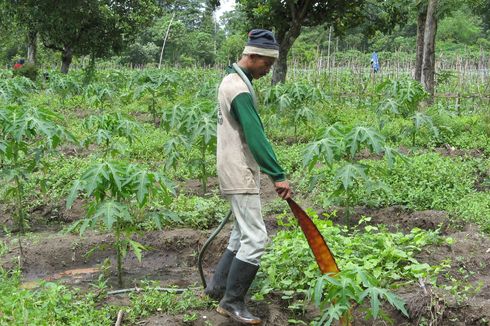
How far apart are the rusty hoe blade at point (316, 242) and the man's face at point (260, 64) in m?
0.95

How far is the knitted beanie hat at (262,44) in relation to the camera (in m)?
4.04

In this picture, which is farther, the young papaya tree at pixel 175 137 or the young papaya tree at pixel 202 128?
the young papaya tree at pixel 175 137

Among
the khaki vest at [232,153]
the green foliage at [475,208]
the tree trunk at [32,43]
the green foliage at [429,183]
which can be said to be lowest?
the green foliage at [475,208]

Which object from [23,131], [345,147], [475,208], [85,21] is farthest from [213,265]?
[85,21]

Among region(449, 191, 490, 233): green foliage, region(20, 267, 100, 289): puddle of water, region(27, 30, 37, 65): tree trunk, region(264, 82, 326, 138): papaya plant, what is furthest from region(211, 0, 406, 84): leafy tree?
region(27, 30, 37, 65): tree trunk

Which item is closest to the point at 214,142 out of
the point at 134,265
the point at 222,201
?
the point at 222,201

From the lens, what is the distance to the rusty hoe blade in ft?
12.8

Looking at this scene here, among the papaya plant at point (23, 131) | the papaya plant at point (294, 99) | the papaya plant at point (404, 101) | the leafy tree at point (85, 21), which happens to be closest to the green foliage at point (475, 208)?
the papaya plant at point (404, 101)

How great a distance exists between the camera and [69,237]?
6195 millimetres

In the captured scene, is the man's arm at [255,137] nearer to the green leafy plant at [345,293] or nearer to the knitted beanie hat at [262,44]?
the knitted beanie hat at [262,44]

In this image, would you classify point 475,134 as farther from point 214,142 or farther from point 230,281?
point 230,281

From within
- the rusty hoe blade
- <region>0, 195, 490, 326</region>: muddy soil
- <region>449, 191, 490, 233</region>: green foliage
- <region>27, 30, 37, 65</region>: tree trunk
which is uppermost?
<region>27, 30, 37, 65</region>: tree trunk

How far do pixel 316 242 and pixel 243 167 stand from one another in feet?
2.29

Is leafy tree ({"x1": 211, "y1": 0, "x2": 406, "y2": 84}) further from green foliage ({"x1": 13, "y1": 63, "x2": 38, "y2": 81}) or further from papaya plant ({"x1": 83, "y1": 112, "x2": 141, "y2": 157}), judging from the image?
green foliage ({"x1": 13, "y1": 63, "x2": 38, "y2": 81})
